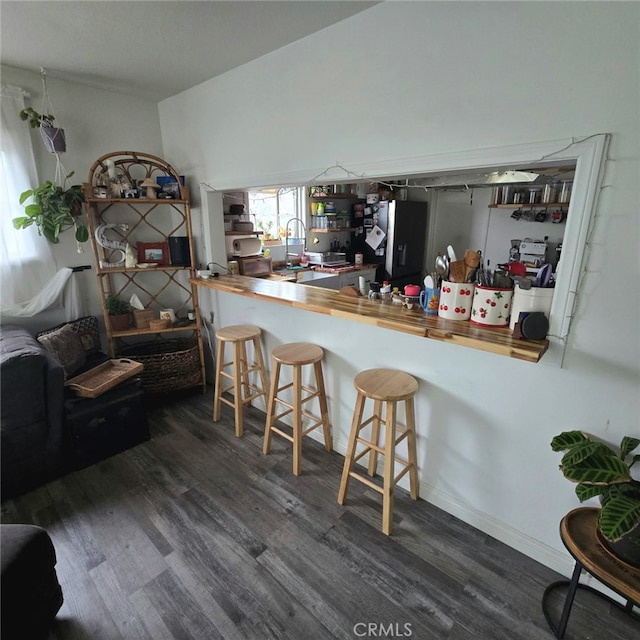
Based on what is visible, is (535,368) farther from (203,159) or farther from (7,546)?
(203,159)

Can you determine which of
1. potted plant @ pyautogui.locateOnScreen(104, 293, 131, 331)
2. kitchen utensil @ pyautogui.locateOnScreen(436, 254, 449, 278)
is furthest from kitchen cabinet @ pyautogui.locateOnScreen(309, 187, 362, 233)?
kitchen utensil @ pyautogui.locateOnScreen(436, 254, 449, 278)

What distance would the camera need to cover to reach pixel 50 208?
7.80 feet

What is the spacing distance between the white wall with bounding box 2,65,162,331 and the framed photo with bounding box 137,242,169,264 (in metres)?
0.37

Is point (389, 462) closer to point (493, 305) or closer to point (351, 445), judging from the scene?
point (351, 445)

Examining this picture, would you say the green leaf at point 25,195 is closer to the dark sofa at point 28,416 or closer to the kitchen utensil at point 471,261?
the dark sofa at point 28,416

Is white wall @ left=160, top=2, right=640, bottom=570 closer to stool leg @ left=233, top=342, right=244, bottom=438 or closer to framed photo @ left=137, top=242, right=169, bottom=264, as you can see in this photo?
stool leg @ left=233, top=342, right=244, bottom=438

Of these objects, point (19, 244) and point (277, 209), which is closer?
point (19, 244)

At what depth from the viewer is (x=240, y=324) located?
9.37 feet

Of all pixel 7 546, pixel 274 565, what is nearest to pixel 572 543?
pixel 274 565

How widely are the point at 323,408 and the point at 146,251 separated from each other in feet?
6.47

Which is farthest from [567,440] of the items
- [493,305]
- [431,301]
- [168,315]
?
[168,315]

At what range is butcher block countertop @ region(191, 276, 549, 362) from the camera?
138 cm

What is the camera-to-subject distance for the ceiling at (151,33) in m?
1.62

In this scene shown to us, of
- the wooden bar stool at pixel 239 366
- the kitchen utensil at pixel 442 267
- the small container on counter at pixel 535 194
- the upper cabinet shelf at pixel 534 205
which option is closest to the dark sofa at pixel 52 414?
the wooden bar stool at pixel 239 366
